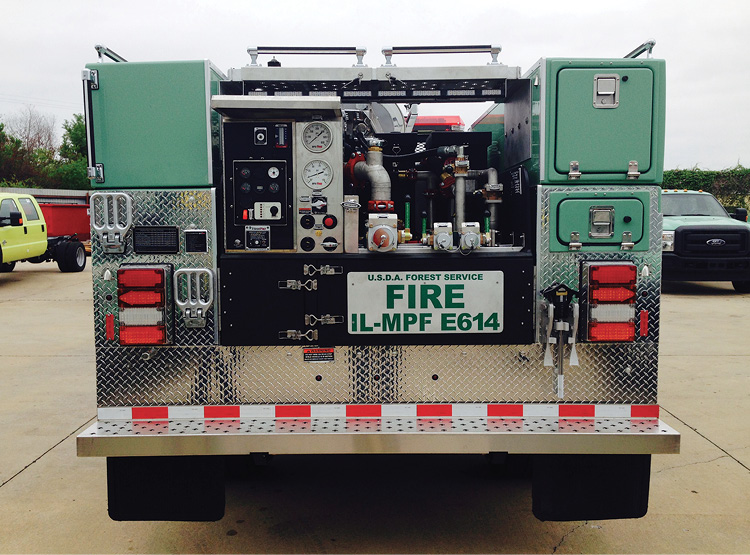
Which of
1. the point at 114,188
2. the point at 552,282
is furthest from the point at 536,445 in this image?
the point at 114,188

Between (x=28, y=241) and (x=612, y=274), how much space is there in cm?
1544

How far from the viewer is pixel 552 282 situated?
3.11 m

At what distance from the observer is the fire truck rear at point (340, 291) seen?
3.00 metres

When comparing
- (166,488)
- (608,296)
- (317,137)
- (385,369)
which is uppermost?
(317,137)

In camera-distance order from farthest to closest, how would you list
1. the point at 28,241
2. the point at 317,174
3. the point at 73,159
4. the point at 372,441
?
the point at 73,159 < the point at 28,241 < the point at 317,174 < the point at 372,441

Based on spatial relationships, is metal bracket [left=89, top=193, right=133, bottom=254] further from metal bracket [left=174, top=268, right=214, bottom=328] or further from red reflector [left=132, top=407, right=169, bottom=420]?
red reflector [left=132, top=407, right=169, bottom=420]

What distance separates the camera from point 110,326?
3.08 meters

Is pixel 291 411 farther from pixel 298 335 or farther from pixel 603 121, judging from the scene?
pixel 603 121

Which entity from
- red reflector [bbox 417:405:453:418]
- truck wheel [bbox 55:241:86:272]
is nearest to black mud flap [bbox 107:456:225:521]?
red reflector [bbox 417:405:453:418]

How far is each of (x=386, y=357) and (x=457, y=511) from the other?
126 centimetres

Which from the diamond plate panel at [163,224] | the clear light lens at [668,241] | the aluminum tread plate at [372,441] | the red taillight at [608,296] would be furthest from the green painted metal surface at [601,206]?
the clear light lens at [668,241]

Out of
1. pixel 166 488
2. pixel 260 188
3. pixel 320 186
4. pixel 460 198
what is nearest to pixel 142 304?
pixel 260 188

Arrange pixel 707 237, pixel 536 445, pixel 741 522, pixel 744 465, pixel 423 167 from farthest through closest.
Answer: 1. pixel 707 237
2. pixel 744 465
3. pixel 423 167
4. pixel 741 522
5. pixel 536 445

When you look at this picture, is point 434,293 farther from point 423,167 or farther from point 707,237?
point 707,237
